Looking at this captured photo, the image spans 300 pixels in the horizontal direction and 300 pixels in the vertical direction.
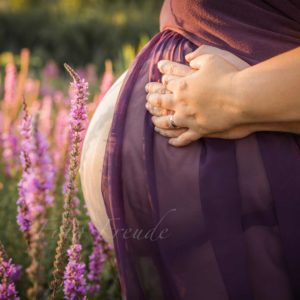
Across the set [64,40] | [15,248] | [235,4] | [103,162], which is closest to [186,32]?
A: [235,4]

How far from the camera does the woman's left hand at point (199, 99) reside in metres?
1.38

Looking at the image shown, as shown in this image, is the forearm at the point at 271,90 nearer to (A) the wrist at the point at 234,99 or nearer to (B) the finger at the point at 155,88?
(A) the wrist at the point at 234,99

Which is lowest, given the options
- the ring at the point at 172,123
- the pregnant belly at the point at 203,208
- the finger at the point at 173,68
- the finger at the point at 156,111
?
the pregnant belly at the point at 203,208

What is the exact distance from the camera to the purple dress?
141 cm

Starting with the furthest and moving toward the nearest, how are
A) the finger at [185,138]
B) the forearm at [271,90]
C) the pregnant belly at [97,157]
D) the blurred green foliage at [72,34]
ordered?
the blurred green foliage at [72,34] < the pregnant belly at [97,157] < the finger at [185,138] < the forearm at [271,90]

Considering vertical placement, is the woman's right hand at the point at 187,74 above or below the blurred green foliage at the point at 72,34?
below

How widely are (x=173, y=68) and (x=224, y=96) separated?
0.19 m

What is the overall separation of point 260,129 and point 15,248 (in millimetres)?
1528

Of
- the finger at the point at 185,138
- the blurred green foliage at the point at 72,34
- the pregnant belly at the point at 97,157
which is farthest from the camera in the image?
the blurred green foliage at the point at 72,34

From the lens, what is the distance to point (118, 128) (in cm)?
151

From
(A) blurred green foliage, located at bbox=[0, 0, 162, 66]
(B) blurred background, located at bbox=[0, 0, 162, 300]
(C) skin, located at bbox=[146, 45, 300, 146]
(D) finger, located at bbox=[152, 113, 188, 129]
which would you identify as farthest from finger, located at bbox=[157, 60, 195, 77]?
(A) blurred green foliage, located at bbox=[0, 0, 162, 66]

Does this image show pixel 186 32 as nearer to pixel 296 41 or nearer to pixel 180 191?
pixel 296 41

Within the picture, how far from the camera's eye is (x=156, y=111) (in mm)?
1499

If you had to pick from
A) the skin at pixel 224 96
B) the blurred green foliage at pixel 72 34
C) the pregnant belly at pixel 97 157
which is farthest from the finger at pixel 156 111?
the blurred green foliage at pixel 72 34
